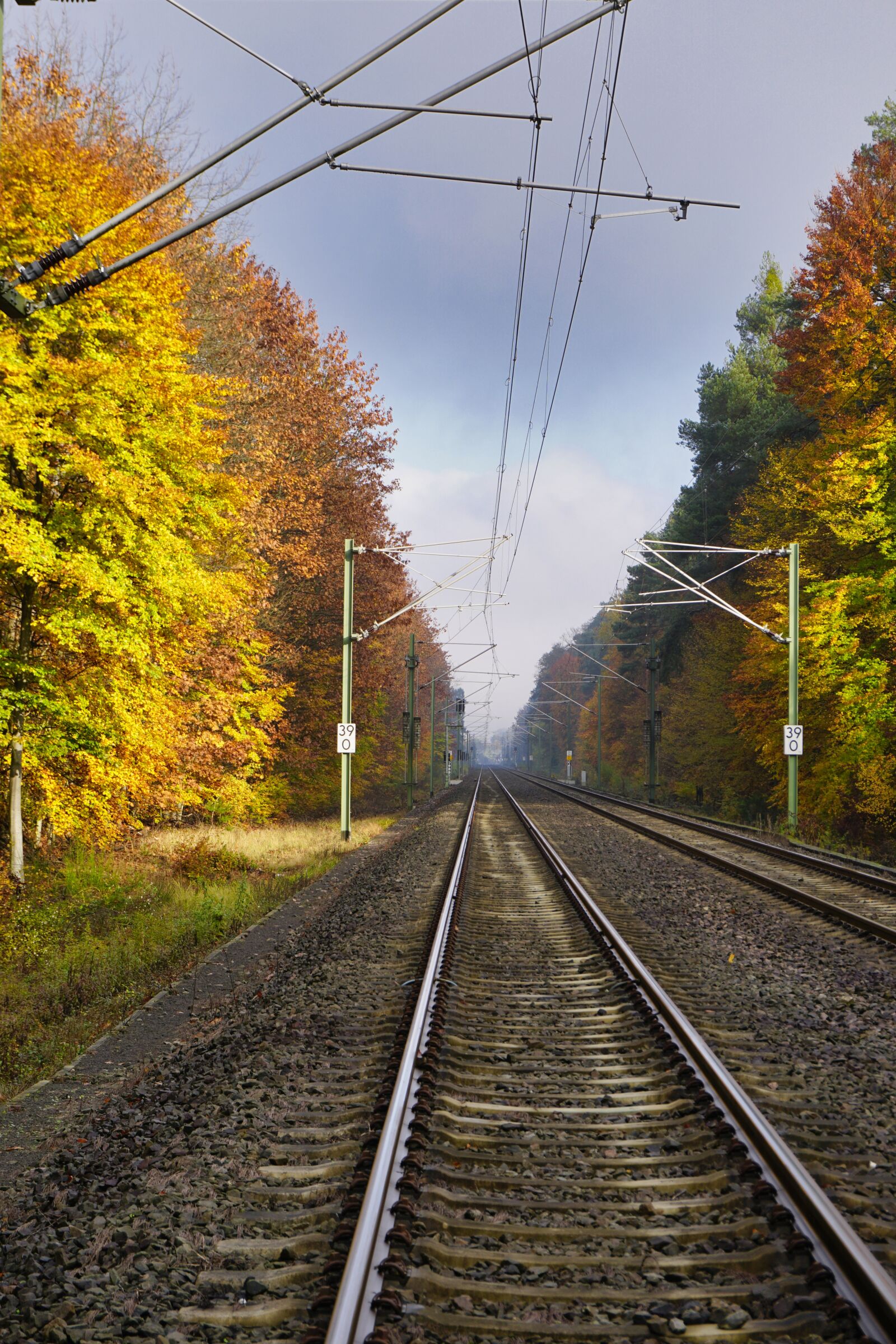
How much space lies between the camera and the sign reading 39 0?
839 inches

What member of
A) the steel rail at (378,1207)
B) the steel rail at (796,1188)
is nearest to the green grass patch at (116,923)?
the steel rail at (378,1207)

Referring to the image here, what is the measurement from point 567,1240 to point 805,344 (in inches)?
1223

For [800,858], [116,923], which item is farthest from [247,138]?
[800,858]

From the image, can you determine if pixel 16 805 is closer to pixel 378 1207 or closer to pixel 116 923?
pixel 116 923

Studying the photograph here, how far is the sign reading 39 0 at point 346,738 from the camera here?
69.9 ft

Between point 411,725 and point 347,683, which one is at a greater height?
point 347,683

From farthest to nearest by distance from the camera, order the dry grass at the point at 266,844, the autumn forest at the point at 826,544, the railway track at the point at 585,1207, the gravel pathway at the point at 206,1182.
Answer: the autumn forest at the point at 826,544
the dry grass at the point at 266,844
the gravel pathway at the point at 206,1182
the railway track at the point at 585,1207

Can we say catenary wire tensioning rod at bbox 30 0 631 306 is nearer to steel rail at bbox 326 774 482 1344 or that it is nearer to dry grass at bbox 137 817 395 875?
steel rail at bbox 326 774 482 1344

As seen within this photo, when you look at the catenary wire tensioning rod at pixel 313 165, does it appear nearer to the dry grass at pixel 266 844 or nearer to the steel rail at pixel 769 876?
the steel rail at pixel 769 876

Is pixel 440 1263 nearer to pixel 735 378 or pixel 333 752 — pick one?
pixel 333 752

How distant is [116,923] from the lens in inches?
526

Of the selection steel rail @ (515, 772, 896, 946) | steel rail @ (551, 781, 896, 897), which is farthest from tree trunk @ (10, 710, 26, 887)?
steel rail @ (551, 781, 896, 897)

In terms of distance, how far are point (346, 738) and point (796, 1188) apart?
59.7ft

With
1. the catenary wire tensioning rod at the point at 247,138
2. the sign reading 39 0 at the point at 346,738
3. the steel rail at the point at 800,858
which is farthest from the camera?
the sign reading 39 0 at the point at 346,738
